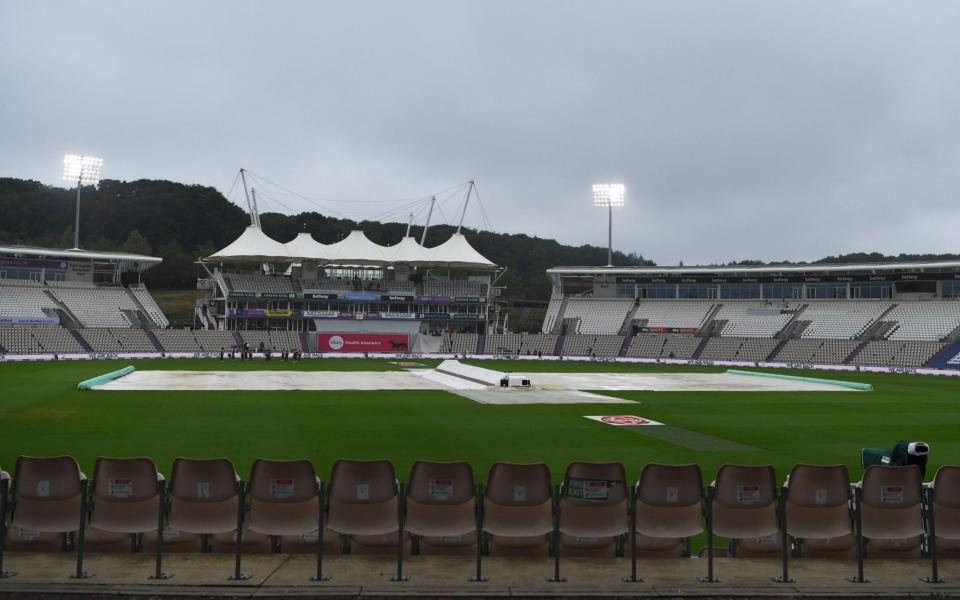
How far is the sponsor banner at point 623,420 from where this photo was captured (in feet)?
76.1

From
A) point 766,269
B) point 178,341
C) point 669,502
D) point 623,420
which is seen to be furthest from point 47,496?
point 766,269

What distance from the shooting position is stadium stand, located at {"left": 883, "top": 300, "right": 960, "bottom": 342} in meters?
67.1

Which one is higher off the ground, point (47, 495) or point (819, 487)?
point (819, 487)

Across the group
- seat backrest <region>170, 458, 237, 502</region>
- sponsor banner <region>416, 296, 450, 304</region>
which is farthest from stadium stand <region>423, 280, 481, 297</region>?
seat backrest <region>170, 458, 237, 502</region>

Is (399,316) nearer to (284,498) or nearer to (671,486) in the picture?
(284,498)

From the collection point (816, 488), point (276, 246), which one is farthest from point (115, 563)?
point (276, 246)

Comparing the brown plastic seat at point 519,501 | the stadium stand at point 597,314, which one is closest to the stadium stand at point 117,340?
the stadium stand at point 597,314

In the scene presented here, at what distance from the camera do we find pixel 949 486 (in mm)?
7129

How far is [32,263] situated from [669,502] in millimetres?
89883

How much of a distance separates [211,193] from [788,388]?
5949 inches

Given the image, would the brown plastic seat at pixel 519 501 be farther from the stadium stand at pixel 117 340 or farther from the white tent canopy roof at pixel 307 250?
the white tent canopy roof at pixel 307 250

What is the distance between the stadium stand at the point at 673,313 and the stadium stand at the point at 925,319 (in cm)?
1967

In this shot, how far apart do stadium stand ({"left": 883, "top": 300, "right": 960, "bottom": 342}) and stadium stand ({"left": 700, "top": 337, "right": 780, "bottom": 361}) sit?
11363 millimetres

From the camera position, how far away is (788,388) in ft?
127
